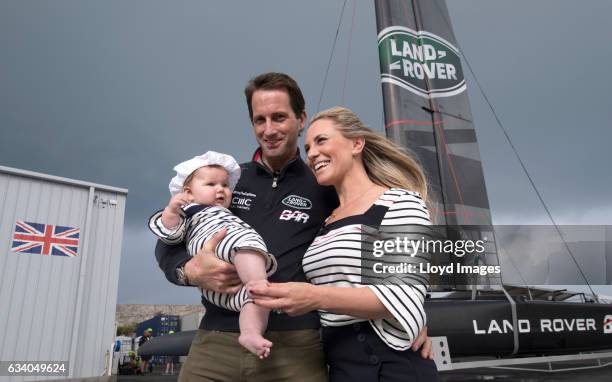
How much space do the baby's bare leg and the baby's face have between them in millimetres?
538

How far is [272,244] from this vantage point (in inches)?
72.1

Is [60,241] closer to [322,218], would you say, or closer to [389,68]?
[389,68]

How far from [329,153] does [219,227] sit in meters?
0.55

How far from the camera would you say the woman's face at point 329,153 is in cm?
181

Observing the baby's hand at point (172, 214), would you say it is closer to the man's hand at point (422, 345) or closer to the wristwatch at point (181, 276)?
the wristwatch at point (181, 276)

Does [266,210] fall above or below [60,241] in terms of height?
below

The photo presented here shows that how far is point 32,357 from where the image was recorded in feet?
27.8

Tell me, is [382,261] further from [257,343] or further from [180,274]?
→ [180,274]

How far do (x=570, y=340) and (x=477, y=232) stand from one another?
2180 mm

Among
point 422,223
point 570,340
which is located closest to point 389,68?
point 570,340

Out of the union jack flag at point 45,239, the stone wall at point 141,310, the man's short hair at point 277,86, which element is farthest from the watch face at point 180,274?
the stone wall at point 141,310

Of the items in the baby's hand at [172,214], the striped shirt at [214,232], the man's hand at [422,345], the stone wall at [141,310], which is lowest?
the man's hand at [422,345]

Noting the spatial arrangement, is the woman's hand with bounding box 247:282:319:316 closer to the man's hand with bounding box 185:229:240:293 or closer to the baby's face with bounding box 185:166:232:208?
the man's hand with bounding box 185:229:240:293

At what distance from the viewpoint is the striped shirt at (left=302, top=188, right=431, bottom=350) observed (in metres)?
1.41
